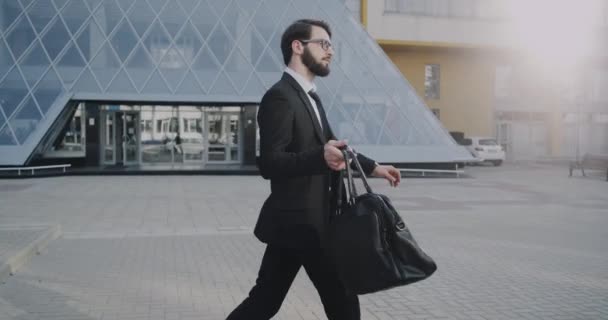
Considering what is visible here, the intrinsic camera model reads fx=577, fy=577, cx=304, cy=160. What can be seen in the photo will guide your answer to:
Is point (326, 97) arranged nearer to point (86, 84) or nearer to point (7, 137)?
point (86, 84)

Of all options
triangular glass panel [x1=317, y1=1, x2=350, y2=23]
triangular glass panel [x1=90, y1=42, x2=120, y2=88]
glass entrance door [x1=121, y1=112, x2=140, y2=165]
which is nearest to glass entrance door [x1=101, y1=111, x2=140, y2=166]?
glass entrance door [x1=121, y1=112, x2=140, y2=165]

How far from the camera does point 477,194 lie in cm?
1518

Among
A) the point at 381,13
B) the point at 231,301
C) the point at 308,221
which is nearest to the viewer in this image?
the point at 308,221

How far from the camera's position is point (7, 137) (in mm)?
18906

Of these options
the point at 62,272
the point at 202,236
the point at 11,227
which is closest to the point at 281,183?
the point at 62,272

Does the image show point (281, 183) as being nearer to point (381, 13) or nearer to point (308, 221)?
point (308, 221)

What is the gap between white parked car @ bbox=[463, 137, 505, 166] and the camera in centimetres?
2880

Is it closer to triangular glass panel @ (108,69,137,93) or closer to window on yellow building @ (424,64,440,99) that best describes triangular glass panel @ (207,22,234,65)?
triangular glass panel @ (108,69,137,93)

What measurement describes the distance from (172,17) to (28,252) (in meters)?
17.5

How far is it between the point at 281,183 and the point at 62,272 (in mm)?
4235

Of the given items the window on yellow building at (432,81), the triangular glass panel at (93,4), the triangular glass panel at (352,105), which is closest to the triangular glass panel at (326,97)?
the triangular glass panel at (352,105)

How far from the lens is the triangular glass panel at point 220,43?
2261cm

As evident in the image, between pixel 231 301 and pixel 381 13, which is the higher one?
pixel 381 13

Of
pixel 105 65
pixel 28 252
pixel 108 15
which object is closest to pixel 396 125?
pixel 105 65
